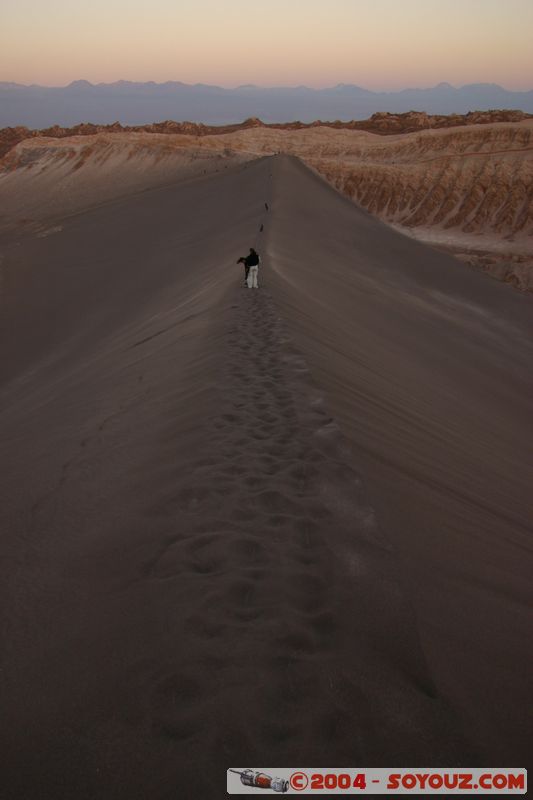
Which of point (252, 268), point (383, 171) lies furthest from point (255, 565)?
point (383, 171)

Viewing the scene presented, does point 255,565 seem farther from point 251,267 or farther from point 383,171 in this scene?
point 383,171

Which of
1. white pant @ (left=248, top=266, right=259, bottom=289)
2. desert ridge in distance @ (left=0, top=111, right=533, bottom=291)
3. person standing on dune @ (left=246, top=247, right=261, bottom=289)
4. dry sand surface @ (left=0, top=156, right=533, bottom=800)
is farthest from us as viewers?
desert ridge in distance @ (left=0, top=111, right=533, bottom=291)

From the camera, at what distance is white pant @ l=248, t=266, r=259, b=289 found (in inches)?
328

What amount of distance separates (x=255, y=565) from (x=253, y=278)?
622 cm

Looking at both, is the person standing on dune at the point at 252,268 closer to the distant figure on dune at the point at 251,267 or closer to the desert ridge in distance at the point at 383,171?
the distant figure on dune at the point at 251,267

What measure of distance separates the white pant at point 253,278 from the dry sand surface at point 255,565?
0.32 meters

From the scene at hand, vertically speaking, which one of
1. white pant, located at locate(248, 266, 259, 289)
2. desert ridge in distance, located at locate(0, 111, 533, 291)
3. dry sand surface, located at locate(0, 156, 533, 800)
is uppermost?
desert ridge in distance, located at locate(0, 111, 533, 291)

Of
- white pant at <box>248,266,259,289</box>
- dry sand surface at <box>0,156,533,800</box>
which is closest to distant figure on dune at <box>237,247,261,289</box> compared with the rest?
white pant at <box>248,266,259,289</box>

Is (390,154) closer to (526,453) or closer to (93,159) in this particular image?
(93,159)

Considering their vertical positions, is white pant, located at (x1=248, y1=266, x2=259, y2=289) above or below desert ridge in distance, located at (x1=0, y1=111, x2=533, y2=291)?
below

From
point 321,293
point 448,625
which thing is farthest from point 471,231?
point 448,625

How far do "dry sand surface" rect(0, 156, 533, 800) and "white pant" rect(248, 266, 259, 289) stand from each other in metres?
0.32

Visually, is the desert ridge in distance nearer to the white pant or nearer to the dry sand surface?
the white pant

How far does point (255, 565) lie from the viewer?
2771mm
